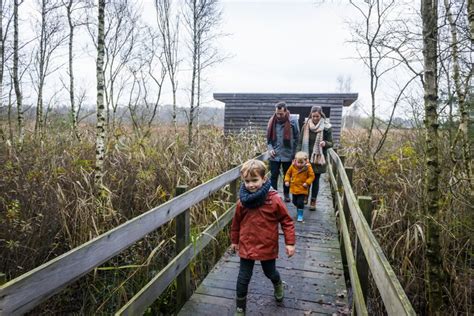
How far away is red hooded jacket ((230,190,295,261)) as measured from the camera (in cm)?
262

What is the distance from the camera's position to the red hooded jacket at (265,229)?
262 centimetres

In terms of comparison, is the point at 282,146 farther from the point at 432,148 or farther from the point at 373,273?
the point at 373,273

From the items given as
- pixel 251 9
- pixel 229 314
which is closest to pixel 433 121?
pixel 229 314

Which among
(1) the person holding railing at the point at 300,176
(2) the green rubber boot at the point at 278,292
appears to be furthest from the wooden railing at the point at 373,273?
(1) the person holding railing at the point at 300,176

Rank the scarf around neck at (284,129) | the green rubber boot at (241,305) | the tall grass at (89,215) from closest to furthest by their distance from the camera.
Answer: the green rubber boot at (241,305)
the tall grass at (89,215)
the scarf around neck at (284,129)

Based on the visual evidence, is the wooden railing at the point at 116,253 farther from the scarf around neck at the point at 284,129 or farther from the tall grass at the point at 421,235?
the tall grass at the point at 421,235

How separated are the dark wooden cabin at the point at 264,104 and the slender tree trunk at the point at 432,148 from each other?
10.8 m

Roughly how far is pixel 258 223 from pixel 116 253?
1.18 metres

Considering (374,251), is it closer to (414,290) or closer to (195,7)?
(414,290)

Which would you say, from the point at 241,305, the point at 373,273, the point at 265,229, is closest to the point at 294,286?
the point at 241,305

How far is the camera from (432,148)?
3012mm

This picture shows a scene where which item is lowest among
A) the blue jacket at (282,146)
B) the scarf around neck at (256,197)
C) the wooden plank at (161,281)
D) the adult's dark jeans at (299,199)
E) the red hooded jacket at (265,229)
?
the wooden plank at (161,281)

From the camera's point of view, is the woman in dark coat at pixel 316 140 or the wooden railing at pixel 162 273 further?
the woman in dark coat at pixel 316 140

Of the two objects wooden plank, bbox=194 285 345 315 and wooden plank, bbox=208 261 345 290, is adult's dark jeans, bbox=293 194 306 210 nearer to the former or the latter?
wooden plank, bbox=208 261 345 290
